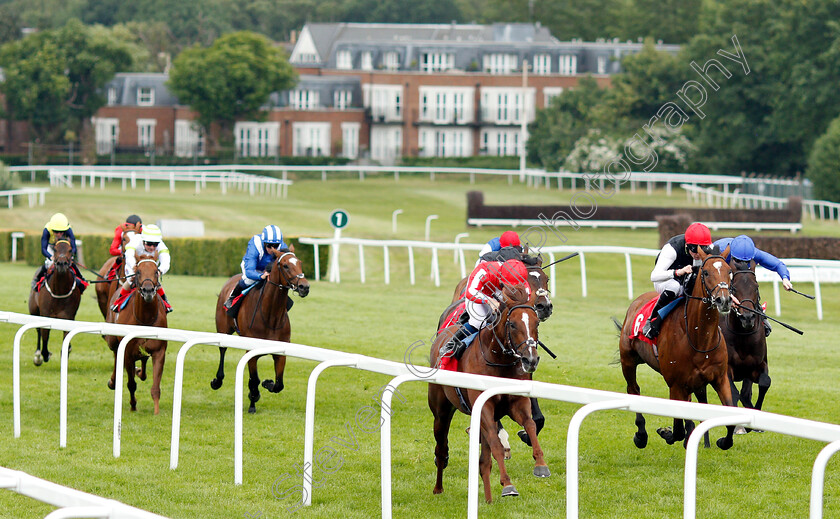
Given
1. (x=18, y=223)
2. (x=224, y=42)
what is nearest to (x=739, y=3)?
(x=224, y=42)

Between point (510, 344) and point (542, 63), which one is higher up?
point (542, 63)

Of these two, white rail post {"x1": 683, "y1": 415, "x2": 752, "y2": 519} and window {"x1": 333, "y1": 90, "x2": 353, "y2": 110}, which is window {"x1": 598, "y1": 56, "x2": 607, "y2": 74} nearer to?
window {"x1": 333, "y1": 90, "x2": 353, "y2": 110}

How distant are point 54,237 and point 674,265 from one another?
22.4 ft

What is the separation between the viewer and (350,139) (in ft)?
187

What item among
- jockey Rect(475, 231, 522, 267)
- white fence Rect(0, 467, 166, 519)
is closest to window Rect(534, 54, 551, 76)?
jockey Rect(475, 231, 522, 267)

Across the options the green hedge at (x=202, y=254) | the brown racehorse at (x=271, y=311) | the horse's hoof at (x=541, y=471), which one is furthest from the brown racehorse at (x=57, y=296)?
the green hedge at (x=202, y=254)

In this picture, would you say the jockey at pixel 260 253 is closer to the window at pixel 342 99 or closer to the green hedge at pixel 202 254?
the green hedge at pixel 202 254

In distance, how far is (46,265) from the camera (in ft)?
→ 38.1

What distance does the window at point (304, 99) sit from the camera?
56.4 meters

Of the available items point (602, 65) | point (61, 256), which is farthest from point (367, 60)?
point (61, 256)

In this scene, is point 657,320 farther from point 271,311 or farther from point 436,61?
point 436,61

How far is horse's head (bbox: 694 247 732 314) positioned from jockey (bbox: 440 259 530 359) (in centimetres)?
142

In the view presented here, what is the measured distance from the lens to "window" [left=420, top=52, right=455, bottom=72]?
57.5 meters

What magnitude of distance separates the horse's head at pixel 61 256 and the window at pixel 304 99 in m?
45.9
